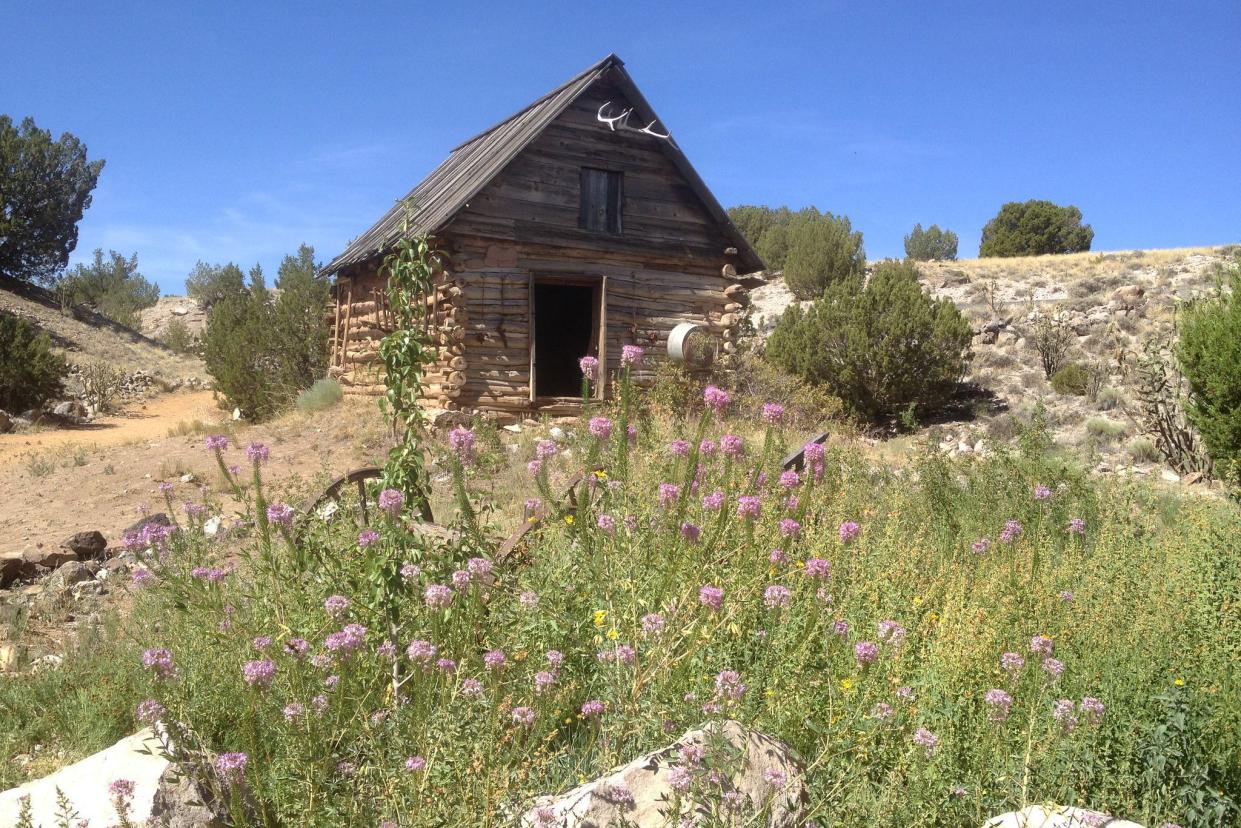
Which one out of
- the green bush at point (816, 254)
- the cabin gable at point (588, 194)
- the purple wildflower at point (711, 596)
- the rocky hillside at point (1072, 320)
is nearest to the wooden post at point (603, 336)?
the cabin gable at point (588, 194)

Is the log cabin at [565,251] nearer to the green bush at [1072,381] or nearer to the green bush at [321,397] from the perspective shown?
the green bush at [321,397]

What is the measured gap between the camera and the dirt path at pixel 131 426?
A: 15102mm

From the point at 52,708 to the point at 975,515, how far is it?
6.19 metres

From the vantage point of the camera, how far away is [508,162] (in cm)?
1320

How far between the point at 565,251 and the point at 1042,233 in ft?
124

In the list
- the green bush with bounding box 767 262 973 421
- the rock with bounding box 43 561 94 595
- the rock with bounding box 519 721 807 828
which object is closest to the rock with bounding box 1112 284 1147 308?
the green bush with bounding box 767 262 973 421

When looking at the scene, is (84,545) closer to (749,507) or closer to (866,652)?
(749,507)

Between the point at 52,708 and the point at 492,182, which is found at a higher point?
the point at 492,182

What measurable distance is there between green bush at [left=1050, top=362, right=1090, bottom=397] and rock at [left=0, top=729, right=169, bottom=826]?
64.7 ft

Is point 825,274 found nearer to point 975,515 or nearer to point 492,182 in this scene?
point 492,182

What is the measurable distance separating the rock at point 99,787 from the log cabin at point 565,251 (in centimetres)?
977

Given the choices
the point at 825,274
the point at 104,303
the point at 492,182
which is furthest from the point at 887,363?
the point at 104,303

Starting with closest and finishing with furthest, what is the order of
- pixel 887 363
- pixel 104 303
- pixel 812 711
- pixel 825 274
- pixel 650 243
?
pixel 812 711, pixel 650 243, pixel 887 363, pixel 825 274, pixel 104 303

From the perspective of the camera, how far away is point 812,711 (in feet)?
10.3
